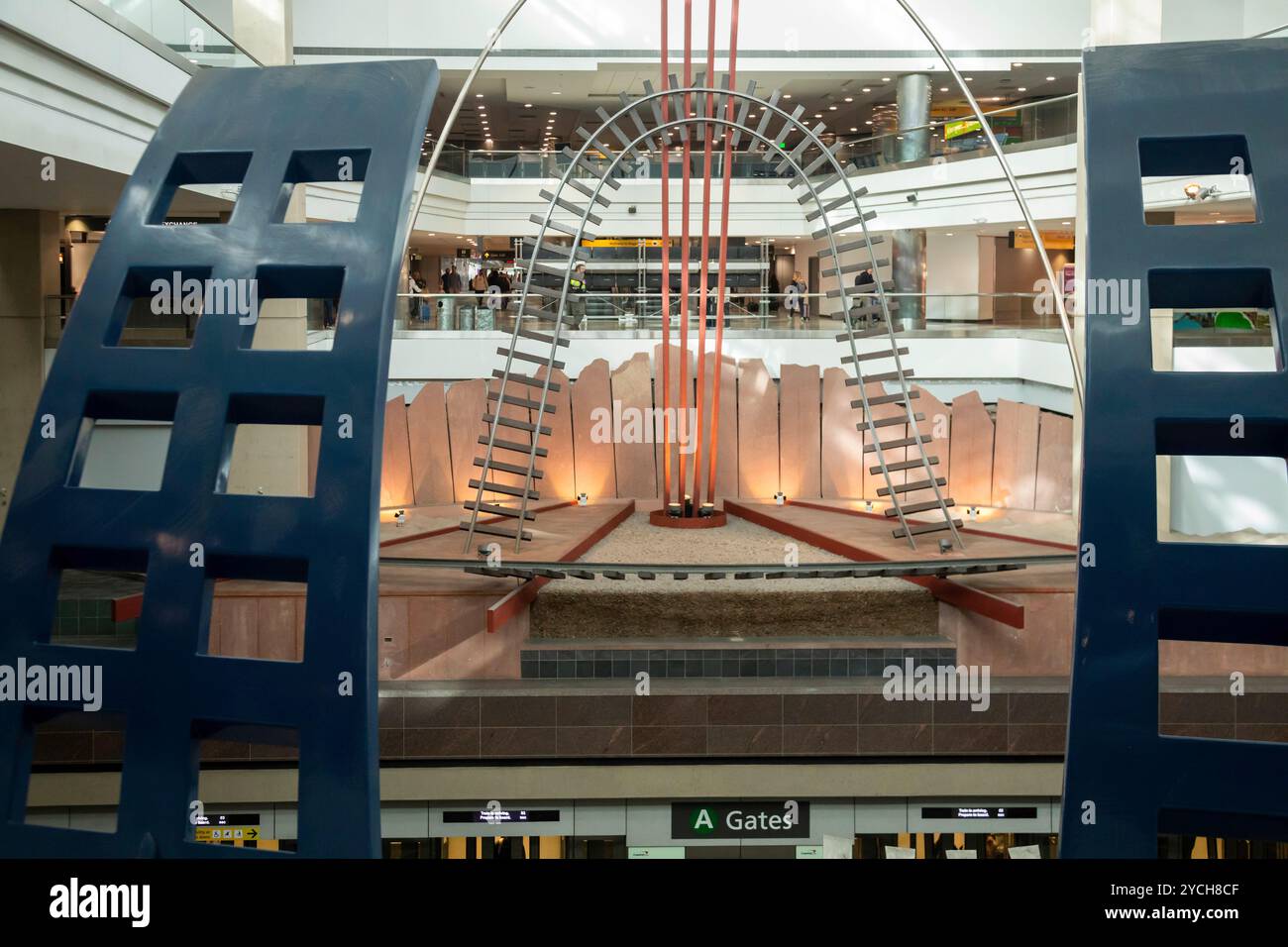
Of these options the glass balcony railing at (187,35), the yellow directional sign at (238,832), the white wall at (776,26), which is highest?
the white wall at (776,26)

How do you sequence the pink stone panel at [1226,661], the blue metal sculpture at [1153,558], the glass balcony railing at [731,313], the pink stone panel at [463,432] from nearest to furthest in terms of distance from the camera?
the blue metal sculpture at [1153,558] → the pink stone panel at [1226,661] → the pink stone panel at [463,432] → the glass balcony railing at [731,313]

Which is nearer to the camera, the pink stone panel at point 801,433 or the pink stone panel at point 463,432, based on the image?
the pink stone panel at point 463,432

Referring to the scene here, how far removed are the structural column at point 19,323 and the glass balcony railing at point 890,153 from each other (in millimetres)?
6504

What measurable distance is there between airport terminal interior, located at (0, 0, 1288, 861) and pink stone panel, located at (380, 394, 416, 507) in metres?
0.05

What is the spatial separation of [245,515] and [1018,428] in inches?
342

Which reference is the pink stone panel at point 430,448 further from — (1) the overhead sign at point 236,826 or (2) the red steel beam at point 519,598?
(1) the overhead sign at point 236,826

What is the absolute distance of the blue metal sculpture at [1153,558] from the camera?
1.86 m

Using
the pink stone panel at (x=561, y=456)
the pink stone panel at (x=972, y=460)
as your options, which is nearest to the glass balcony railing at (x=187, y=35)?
the pink stone panel at (x=561, y=456)

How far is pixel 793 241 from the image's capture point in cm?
2880

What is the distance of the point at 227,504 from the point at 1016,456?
867 centimetres

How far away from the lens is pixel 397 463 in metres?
9.79

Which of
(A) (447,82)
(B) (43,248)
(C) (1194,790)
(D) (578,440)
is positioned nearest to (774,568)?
(D) (578,440)

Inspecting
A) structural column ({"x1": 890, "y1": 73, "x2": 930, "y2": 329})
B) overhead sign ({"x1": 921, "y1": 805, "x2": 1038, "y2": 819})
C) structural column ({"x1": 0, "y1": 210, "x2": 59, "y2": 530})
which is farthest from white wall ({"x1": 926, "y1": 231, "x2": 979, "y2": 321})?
overhead sign ({"x1": 921, "y1": 805, "x2": 1038, "y2": 819})
